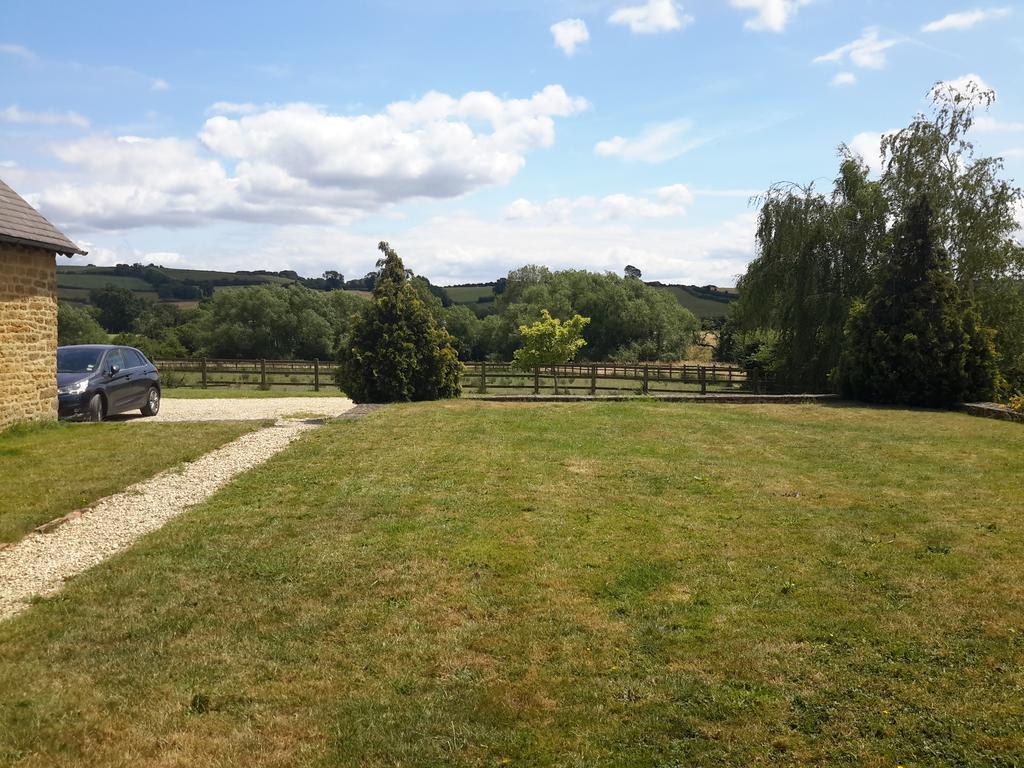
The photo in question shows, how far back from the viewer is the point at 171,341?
187 feet

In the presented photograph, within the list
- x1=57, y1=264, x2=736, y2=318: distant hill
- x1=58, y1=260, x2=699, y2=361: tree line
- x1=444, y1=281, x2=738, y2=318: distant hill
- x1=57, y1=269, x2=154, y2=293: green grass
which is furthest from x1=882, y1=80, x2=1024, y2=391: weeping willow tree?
x1=57, y1=269, x2=154, y2=293: green grass

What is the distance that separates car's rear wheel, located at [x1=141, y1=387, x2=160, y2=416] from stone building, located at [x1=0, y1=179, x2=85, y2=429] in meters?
2.59

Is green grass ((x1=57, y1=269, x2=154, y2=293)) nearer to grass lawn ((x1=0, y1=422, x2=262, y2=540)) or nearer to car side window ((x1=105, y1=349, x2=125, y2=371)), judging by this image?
car side window ((x1=105, y1=349, x2=125, y2=371))

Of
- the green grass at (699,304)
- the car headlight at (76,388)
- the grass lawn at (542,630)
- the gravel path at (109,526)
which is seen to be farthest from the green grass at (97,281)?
the grass lawn at (542,630)

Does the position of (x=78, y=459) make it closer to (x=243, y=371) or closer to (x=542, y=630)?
(x=542, y=630)

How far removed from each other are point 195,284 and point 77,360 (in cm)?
8454

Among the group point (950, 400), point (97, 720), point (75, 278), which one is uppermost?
point (75, 278)

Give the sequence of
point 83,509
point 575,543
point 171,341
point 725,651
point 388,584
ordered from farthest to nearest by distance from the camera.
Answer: point 171,341
point 83,509
point 575,543
point 388,584
point 725,651

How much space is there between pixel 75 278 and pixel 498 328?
51.0 meters

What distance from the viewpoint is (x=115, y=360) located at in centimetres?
1404

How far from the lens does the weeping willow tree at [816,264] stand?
2345 cm

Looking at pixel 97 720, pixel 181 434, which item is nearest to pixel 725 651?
pixel 97 720

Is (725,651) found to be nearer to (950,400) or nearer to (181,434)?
(181,434)

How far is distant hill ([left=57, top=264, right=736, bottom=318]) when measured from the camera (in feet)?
272
